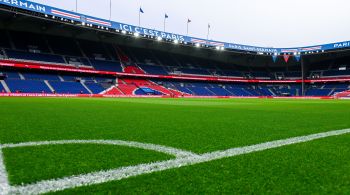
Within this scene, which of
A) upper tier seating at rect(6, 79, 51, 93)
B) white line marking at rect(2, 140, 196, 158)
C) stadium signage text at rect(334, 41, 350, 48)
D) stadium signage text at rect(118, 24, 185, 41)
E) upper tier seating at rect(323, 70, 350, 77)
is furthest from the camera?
upper tier seating at rect(323, 70, 350, 77)

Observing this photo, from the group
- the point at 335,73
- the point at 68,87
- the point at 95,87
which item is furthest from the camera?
the point at 335,73

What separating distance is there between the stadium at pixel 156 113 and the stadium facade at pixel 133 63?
231mm

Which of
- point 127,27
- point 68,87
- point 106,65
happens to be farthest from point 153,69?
→ point 68,87

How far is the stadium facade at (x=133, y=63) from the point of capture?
36844mm

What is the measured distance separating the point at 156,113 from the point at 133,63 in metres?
43.3

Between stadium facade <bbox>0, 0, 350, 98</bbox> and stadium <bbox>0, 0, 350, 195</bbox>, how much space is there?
0.76ft

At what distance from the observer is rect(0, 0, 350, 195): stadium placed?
7.39 ft

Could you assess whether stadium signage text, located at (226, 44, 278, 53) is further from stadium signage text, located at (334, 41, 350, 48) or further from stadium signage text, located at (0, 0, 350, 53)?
stadium signage text, located at (334, 41, 350, 48)

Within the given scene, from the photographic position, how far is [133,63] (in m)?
51.7

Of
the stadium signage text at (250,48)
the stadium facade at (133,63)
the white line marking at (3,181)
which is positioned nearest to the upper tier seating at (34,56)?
the stadium facade at (133,63)

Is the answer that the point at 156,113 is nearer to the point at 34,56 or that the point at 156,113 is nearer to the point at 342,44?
the point at 34,56

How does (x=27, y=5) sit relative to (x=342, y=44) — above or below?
above

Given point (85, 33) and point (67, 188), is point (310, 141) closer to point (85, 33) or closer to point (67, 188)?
point (67, 188)

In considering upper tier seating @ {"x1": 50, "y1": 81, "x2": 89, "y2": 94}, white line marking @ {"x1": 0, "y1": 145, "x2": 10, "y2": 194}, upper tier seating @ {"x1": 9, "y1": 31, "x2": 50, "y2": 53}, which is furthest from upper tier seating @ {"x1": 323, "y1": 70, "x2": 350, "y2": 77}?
white line marking @ {"x1": 0, "y1": 145, "x2": 10, "y2": 194}
